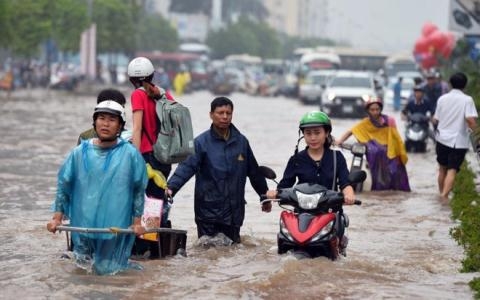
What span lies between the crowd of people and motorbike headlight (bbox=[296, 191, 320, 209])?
248 mm

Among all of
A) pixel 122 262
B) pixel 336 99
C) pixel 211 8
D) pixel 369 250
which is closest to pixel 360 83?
pixel 336 99

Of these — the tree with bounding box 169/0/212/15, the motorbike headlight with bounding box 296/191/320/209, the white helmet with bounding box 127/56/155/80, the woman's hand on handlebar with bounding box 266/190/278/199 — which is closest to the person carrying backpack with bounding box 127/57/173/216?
the white helmet with bounding box 127/56/155/80

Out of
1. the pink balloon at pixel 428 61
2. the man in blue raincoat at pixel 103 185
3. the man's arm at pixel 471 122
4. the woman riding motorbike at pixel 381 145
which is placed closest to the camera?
the man in blue raincoat at pixel 103 185

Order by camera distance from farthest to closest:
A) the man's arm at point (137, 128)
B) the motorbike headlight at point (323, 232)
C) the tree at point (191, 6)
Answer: the tree at point (191, 6)
the man's arm at point (137, 128)
the motorbike headlight at point (323, 232)

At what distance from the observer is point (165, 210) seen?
10883mm

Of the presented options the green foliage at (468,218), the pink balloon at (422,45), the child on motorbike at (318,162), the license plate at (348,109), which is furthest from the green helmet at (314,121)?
the pink balloon at (422,45)

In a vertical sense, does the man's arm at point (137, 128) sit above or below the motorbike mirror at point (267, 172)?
above

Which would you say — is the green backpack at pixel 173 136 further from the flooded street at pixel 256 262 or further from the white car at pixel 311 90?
the white car at pixel 311 90

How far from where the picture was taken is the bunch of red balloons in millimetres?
51375

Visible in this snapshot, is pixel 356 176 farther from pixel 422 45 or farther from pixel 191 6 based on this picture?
pixel 191 6

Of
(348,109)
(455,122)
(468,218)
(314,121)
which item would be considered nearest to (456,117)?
(455,122)

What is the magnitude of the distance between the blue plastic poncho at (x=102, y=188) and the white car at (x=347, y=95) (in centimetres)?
3005

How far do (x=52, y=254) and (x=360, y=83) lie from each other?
31534 millimetres

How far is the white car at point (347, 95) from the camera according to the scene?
133 feet
